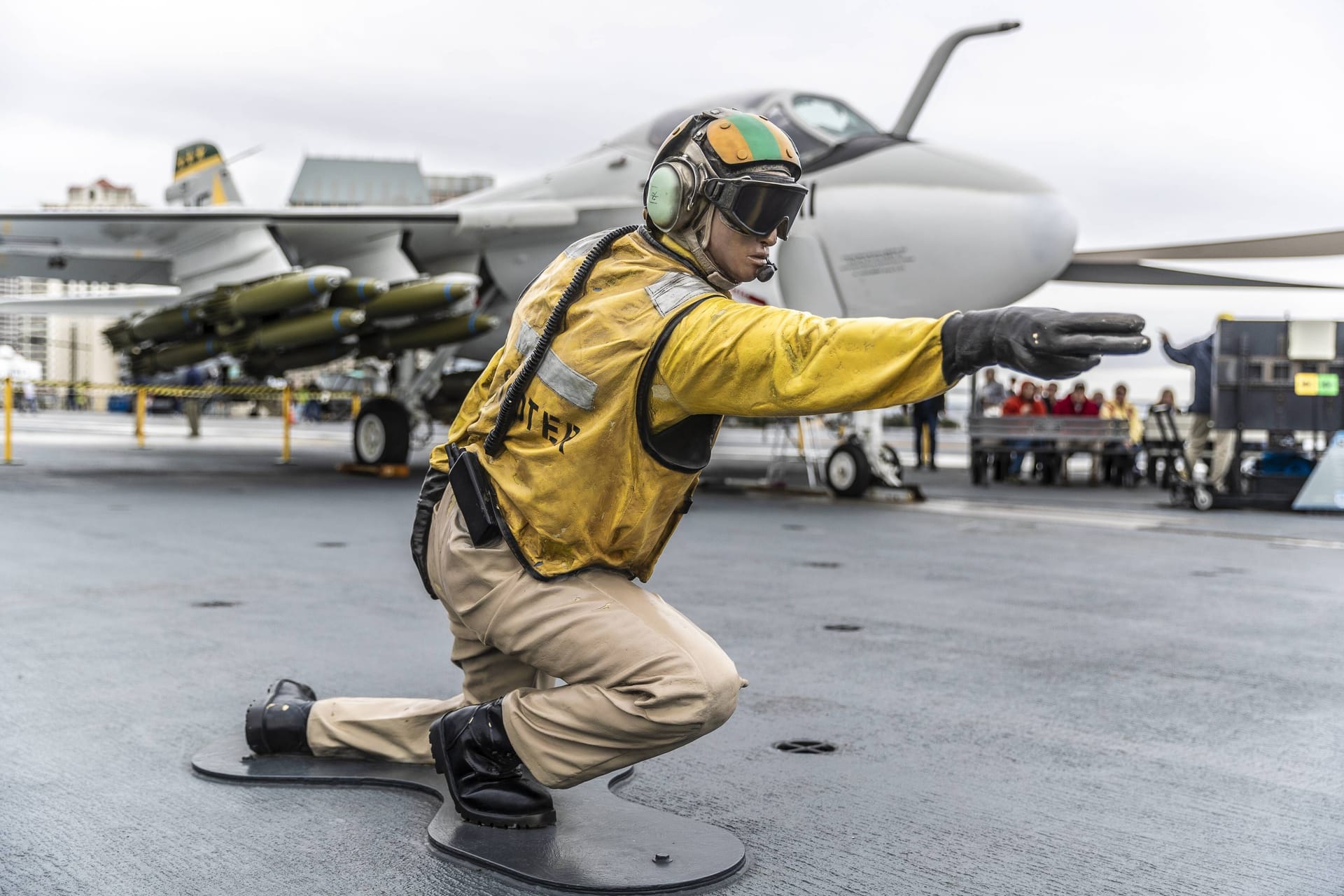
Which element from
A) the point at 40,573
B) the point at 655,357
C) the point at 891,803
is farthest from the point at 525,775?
the point at 40,573

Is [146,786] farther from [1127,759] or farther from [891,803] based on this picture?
[1127,759]

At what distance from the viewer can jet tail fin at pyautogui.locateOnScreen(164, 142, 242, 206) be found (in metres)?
17.0

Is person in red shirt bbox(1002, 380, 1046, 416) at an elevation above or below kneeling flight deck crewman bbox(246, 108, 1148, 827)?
below

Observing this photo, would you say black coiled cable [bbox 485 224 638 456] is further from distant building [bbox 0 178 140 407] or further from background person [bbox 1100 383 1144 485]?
distant building [bbox 0 178 140 407]

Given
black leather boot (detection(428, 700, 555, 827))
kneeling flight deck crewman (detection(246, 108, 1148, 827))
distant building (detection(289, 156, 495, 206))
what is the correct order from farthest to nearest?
distant building (detection(289, 156, 495, 206))
black leather boot (detection(428, 700, 555, 827))
kneeling flight deck crewman (detection(246, 108, 1148, 827))

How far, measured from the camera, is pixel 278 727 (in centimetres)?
288

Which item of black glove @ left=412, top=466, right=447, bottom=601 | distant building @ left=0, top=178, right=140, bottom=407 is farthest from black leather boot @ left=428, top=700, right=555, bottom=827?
distant building @ left=0, top=178, right=140, bottom=407

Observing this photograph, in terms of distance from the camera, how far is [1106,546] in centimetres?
816

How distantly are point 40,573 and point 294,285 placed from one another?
18.4 feet

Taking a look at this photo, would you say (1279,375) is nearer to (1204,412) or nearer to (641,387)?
(1204,412)

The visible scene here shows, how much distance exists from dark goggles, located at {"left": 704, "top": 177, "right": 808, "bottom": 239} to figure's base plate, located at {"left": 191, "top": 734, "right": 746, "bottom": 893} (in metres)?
1.27

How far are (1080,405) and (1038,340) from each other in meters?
15.4

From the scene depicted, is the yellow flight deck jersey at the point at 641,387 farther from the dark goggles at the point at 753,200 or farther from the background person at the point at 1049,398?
the background person at the point at 1049,398

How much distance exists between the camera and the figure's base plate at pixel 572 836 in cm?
221
